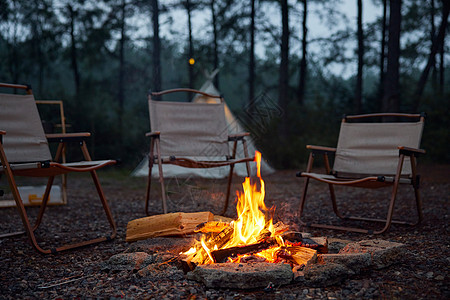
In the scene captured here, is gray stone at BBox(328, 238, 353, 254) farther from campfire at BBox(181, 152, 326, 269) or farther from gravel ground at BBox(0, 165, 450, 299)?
gravel ground at BBox(0, 165, 450, 299)

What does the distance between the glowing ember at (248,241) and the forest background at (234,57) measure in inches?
216

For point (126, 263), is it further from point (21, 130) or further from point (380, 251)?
point (21, 130)

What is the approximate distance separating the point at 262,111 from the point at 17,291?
500 cm

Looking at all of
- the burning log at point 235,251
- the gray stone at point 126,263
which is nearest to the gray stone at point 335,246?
the burning log at point 235,251

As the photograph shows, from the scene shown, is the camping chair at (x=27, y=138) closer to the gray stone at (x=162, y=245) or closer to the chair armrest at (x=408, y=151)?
the gray stone at (x=162, y=245)

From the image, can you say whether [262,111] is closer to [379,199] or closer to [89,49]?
[379,199]

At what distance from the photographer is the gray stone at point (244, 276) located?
1.47 metres

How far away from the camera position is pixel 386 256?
1.70 m

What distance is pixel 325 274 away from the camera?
58.8 inches

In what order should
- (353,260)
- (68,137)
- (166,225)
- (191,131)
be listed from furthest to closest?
(191,131) → (68,137) → (166,225) → (353,260)

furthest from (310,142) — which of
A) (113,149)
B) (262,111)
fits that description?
(113,149)

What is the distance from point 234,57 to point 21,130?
26.5 ft

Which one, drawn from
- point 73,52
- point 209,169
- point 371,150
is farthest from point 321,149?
point 73,52

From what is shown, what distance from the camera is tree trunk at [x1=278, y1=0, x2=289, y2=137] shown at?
7.63 meters
